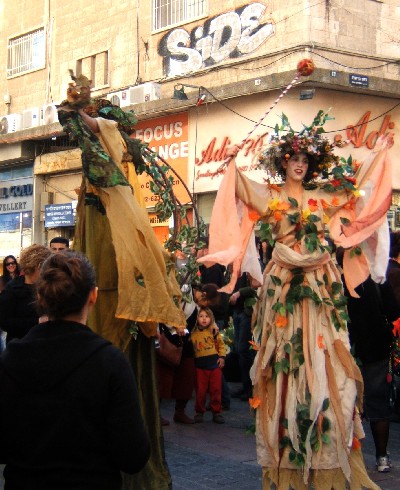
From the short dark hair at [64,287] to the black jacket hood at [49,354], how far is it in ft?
0.17

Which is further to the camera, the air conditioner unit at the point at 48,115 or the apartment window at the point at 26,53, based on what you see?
the apartment window at the point at 26,53

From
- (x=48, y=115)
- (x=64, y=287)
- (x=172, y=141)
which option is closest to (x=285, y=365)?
(x=64, y=287)

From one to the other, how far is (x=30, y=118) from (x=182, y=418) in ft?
52.8

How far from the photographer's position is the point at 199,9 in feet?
61.2

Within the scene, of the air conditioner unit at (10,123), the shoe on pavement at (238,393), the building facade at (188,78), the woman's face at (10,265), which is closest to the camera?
the shoe on pavement at (238,393)

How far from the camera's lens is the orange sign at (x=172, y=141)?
18.8 m

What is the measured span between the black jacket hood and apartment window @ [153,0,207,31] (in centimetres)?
1651

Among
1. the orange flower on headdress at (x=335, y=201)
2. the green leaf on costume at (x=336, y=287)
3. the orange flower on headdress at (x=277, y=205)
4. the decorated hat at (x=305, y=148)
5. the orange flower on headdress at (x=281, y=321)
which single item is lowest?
the orange flower on headdress at (x=281, y=321)

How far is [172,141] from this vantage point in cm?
1934

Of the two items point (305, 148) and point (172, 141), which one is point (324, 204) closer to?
point (305, 148)

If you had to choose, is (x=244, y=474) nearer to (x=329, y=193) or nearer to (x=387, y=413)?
(x=387, y=413)

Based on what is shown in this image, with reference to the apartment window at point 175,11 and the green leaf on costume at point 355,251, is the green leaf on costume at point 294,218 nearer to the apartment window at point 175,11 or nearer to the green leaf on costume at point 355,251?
the green leaf on costume at point 355,251

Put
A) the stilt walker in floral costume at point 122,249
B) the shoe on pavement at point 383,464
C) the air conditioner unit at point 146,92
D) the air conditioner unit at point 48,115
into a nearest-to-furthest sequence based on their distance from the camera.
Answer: the stilt walker in floral costume at point 122,249 < the shoe on pavement at point 383,464 < the air conditioner unit at point 146,92 < the air conditioner unit at point 48,115

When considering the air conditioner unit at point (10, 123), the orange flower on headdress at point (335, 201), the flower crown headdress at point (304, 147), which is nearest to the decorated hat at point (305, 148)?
the flower crown headdress at point (304, 147)
